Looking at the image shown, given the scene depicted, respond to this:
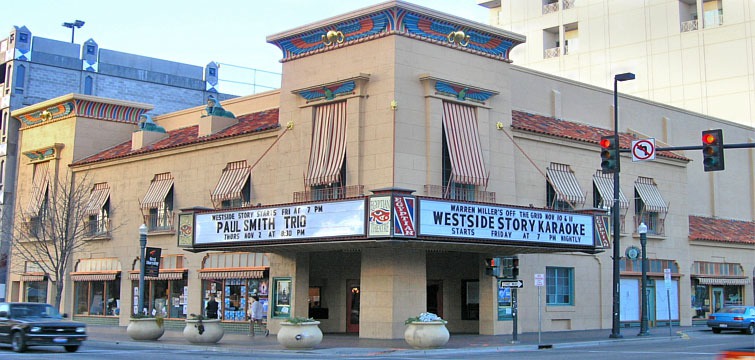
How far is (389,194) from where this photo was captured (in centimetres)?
2856

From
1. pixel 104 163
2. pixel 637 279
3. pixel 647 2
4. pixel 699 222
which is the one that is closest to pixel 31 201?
pixel 104 163

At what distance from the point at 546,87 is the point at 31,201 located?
90.9ft

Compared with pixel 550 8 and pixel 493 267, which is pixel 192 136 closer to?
pixel 493 267

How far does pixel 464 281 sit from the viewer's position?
36594mm

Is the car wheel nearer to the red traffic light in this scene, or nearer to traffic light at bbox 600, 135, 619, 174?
traffic light at bbox 600, 135, 619, 174

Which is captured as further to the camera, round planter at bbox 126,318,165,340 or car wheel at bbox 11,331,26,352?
round planter at bbox 126,318,165,340

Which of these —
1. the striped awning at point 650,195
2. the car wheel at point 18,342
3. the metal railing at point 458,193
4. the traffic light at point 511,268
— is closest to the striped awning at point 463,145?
the metal railing at point 458,193

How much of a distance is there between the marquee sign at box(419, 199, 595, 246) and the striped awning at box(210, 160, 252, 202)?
35.5 ft

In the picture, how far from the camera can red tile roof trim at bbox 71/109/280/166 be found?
38.1 metres

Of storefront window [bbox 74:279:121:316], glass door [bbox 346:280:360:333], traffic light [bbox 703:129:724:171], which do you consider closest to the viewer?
traffic light [bbox 703:129:724:171]

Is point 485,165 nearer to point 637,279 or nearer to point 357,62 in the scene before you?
point 357,62

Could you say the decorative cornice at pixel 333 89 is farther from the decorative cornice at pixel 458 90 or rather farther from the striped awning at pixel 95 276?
the striped awning at pixel 95 276

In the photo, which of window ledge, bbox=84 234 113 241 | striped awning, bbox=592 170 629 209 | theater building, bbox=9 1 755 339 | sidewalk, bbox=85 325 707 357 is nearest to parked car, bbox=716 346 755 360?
sidewalk, bbox=85 325 707 357

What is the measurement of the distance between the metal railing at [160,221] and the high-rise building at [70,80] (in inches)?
483
